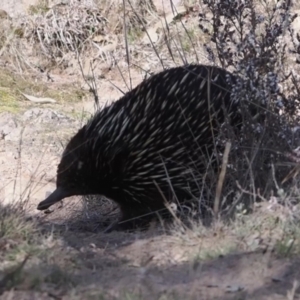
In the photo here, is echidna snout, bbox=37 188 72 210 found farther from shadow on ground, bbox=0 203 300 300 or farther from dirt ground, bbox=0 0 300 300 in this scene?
shadow on ground, bbox=0 203 300 300

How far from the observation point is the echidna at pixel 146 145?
5812 mm

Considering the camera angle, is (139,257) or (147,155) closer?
(139,257)

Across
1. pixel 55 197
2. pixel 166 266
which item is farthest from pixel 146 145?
pixel 166 266

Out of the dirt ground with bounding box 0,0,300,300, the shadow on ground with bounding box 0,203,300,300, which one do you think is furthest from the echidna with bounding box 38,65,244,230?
the shadow on ground with bounding box 0,203,300,300

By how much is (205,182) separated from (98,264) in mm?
1365

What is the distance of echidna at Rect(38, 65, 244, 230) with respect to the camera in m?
5.81

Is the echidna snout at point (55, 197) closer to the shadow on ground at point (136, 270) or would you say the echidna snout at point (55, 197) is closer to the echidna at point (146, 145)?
the echidna at point (146, 145)

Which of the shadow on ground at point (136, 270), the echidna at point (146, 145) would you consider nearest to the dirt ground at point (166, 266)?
the shadow on ground at point (136, 270)

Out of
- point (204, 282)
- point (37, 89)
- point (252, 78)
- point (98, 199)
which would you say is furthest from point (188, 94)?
point (37, 89)

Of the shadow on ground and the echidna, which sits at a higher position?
the echidna

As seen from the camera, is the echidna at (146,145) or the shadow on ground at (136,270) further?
the echidna at (146,145)

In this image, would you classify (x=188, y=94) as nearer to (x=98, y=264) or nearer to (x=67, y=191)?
(x=67, y=191)

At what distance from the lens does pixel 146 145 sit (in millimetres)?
5957

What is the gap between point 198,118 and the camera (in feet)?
19.1
